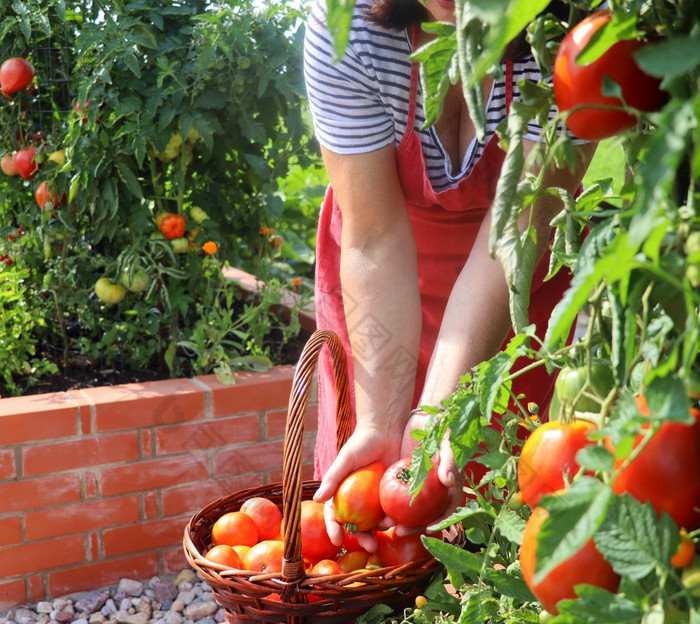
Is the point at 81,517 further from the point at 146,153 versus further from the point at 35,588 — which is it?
the point at 146,153

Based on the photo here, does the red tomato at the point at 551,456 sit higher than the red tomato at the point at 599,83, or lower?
lower

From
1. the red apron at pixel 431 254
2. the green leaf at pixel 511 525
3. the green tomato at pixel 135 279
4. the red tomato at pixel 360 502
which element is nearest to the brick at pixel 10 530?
the green tomato at pixel 135 279

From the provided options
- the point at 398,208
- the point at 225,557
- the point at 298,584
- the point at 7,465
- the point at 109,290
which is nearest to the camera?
the point at 298,584

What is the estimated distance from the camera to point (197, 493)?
2160 millimetres

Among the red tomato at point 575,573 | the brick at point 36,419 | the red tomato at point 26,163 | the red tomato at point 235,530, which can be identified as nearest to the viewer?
the red tomato at point 575,573

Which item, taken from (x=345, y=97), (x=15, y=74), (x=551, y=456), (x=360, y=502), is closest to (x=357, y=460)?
(x=360, y=502)

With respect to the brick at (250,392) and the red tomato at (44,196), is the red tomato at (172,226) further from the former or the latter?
the brick at (250,392)

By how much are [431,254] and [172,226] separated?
102 centimetres

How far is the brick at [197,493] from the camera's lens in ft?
6.98

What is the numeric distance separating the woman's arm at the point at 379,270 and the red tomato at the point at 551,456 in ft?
2.45

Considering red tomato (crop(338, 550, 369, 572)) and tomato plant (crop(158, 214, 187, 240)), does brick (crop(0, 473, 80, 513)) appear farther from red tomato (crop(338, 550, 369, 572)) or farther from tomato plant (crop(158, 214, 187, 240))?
red tomato (crop(338, 550, 369, 572))

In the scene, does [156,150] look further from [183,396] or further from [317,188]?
[317,188]

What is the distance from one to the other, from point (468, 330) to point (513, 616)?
1.89 feet

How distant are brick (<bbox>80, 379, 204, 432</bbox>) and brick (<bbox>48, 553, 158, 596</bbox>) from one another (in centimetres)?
36
